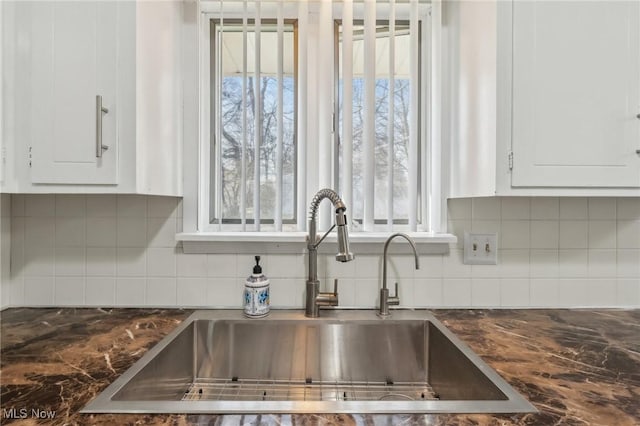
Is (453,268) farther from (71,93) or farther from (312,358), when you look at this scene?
(71,93)

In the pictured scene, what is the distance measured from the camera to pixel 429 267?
1252 millimetres

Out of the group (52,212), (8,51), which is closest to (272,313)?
(52,212)

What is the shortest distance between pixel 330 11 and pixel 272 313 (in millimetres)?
1121

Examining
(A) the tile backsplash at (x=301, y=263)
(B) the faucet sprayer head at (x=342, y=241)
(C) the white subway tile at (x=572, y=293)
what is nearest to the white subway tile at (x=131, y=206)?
(A) the tile backsplash at (x=301, y=263)

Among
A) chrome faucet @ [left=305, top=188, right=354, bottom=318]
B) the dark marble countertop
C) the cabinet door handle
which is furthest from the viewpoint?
chrome faucet @ [left=305, top=188, right=354, bottom=318]

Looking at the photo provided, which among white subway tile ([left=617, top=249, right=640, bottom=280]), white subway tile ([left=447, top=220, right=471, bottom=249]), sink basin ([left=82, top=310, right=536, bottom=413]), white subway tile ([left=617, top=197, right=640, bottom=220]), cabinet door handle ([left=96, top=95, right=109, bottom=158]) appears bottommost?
sink basin ([left=82, top=310, right=536, bottom=413])

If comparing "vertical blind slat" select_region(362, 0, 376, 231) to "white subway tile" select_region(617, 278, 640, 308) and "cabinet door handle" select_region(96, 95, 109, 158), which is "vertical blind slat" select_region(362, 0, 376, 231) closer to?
"cabinet door handle" select_region(96, 95, 109, 158)

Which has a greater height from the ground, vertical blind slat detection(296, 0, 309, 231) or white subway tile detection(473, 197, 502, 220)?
vertical blind slat detection(296, 0, 309, 231)

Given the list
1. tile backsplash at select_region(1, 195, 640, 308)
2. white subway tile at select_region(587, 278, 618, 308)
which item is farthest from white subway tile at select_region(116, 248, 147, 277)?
white subway tile at select_region(587, 278, 618, 308)

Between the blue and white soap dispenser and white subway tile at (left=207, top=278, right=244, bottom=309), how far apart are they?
4.0 inches

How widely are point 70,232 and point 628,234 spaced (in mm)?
2102

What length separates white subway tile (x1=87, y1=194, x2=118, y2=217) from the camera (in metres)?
1.24

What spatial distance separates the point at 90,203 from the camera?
4.07 feet

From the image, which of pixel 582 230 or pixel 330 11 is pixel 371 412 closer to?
pixel 582 230
